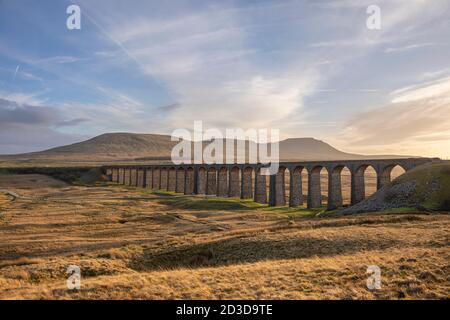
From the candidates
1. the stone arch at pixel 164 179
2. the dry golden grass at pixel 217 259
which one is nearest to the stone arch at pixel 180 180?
the stone arch at pixel 164 179

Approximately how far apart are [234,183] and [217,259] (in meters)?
51.4

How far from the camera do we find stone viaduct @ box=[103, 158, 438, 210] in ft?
168

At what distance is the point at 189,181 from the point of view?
88.2 metres

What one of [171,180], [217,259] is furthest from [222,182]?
[217,259]

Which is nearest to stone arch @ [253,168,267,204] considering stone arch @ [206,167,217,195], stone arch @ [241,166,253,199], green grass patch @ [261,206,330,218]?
Answer: stone arch @ [241,166,253,199]

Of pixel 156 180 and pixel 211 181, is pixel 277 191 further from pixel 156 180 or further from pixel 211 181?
pixel 156 180

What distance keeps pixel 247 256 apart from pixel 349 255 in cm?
633

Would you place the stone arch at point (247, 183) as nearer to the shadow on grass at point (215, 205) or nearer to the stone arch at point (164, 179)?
the shadow on grass at point (215, 205)

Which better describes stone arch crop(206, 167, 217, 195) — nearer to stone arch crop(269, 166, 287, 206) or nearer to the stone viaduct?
the stone viaduct

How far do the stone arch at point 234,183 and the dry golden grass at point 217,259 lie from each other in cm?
2892

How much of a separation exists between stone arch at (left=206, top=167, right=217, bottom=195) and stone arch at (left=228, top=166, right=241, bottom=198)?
721 cm
